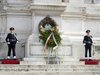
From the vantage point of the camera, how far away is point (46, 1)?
26.7 metres

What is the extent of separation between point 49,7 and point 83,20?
297 centimetres

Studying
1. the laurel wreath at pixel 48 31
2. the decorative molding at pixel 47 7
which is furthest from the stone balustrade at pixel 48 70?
the decorative molding at pixel 47 7

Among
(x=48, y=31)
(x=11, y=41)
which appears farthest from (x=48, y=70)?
(x=48, y=31)

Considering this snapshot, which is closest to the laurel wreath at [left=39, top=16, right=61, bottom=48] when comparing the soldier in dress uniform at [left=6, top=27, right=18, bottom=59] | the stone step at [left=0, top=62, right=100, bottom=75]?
the soldier in dress uniform at [left=6, top=27, right=18, bottom=59]

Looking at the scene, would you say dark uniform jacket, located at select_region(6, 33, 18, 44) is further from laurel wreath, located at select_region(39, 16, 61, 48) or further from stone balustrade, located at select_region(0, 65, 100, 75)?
stone balustrade, located at select_region(0, 65, 100, 75)

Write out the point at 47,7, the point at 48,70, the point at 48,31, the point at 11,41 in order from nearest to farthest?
the point at 48,70
the point at 11,41
the point at 48,31
the point at 47,7

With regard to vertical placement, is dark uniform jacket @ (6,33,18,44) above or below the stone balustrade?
above

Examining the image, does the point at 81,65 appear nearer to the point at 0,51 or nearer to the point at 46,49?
the point at 46,49

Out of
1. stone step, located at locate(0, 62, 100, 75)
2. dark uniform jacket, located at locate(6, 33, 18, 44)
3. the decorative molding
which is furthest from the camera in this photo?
the decorative molding

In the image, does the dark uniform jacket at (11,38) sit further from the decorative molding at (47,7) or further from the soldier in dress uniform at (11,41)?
the decorative molding at (47,7)

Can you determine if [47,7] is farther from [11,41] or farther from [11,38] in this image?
[11,41]

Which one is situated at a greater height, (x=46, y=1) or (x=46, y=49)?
(x=46, y=1)

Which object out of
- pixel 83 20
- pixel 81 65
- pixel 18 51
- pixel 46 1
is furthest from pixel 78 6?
pixel 81 65

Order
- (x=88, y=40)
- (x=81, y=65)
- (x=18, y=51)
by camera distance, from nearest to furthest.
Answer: (x=81, y=65)
(x=88, y=40)
(x=18, y=51)
